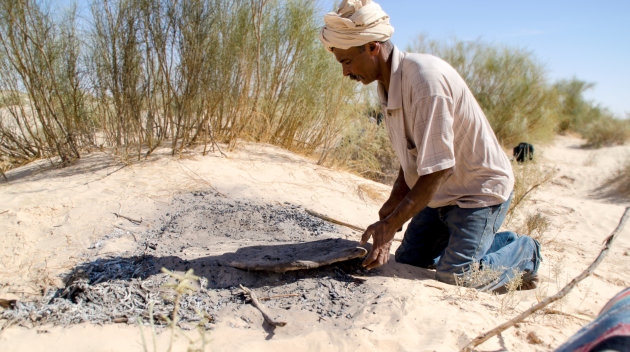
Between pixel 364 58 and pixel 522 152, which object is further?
pixel 522 152

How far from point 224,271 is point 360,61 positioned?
1.41 metres

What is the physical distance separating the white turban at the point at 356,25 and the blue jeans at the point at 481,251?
3.71ft

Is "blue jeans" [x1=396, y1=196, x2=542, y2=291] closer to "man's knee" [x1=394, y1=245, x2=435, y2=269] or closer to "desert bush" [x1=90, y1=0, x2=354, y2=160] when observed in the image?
"man's knee" [x1=394, y1=245, x2=435, y2=269]

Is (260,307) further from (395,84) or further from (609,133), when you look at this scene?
(609,133)

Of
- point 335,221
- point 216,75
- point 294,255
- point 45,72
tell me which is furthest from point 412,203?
point 45,72

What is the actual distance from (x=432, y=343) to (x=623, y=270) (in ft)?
9.70

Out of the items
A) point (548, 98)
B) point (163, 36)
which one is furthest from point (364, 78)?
point (548, 98)

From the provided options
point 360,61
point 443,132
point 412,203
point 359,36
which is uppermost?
point 359,36

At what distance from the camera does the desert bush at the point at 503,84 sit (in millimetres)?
11508

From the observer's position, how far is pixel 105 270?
2.52 metres

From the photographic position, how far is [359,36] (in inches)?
86.3

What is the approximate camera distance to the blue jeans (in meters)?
2.53

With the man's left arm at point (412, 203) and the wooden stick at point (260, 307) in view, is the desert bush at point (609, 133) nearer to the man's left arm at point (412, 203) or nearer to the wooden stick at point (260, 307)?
the man's left arm at point (412, 203)

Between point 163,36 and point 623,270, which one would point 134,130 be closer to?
point 163,36
